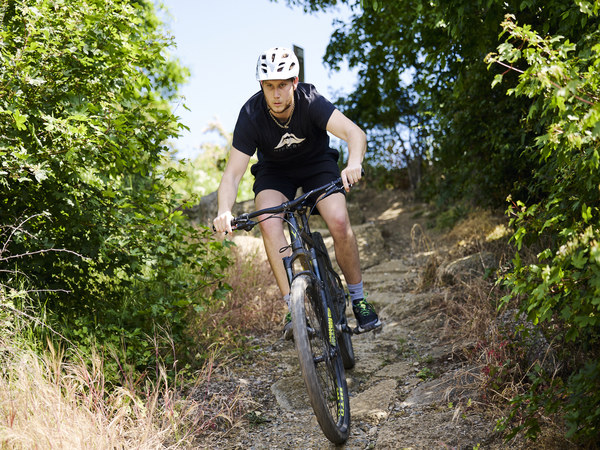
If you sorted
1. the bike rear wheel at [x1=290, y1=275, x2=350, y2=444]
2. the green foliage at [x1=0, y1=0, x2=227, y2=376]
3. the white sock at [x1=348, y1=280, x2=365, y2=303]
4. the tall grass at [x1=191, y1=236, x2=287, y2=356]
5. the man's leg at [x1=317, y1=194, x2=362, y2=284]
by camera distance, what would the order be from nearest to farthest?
the bike rear wheel at [x1=290, y1=275, x2=350, y2=444] → the green foliage at [x1=0, y1=0, x2=227, y2=376] → the man's leg at [x1=317, y1=194, x2=362, y2=284] → the white sock at [x1=348, y1=280, x2=365, y2=303] → the tall grass at [x1=191, y1=236, x2=287, y2=356]

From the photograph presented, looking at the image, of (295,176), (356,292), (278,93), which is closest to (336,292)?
(356,292)

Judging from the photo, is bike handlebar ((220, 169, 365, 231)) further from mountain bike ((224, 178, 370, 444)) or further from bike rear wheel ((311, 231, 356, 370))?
bike rear wheel ((311, 231, 356, 370))

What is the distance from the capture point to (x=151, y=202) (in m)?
4.05

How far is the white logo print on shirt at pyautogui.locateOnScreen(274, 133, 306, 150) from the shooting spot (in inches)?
144

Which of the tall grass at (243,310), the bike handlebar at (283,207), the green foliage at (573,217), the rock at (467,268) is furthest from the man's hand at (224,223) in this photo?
the rock at (467,268)

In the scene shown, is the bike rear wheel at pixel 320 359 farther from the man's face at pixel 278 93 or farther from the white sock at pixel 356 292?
the man's face at pixel 278 93

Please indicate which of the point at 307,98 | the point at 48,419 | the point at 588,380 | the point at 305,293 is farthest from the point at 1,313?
the point at 588,380

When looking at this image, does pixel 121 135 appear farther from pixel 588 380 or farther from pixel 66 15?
pixel 588 380

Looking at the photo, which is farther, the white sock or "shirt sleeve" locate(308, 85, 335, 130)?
the white sock

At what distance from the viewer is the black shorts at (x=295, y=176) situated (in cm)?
378

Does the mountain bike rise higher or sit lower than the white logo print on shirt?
lower

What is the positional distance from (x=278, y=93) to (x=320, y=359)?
1.60 m

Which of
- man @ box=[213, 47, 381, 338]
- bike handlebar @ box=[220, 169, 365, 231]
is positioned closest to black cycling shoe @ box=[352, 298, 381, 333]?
man @ box=[213, 47, 381, 338]

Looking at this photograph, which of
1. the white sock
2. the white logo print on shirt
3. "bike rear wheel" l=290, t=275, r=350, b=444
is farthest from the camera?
the white sock
